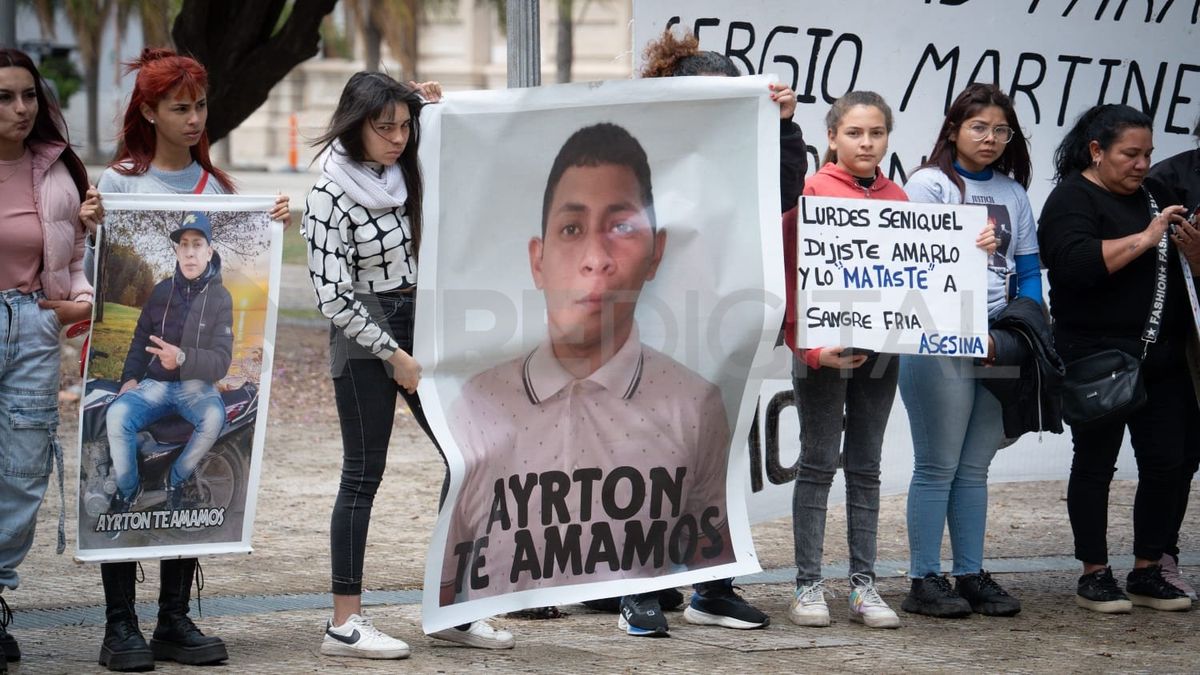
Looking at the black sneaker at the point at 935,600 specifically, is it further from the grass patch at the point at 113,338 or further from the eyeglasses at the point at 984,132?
the grass patch at the point at 113,338

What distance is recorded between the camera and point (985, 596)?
5.76 m

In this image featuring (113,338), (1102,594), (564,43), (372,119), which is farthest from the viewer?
(564,43)

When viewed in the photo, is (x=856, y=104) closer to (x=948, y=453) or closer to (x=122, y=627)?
(x=948, y=453)

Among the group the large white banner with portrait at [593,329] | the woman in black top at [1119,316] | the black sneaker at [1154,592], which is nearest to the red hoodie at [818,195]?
the large white banner with portrait at [593,329]

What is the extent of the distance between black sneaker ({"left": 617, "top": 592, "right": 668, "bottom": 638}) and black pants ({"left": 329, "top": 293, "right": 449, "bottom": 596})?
0.93m

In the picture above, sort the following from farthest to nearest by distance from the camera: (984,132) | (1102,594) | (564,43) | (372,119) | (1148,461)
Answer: (564,43), (1148,461), (1102,594), (984,132), (372,119)

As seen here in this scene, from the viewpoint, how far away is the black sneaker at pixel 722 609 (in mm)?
5457

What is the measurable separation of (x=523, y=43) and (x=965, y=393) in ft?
6.73

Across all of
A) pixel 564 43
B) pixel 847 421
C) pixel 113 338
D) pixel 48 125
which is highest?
pixel 564 43

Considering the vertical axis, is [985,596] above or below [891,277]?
below

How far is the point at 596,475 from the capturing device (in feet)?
16.8

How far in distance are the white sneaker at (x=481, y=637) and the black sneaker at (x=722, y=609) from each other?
0.75 m

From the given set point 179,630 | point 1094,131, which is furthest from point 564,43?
point 179,630

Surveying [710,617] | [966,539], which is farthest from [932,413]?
[710,617]
